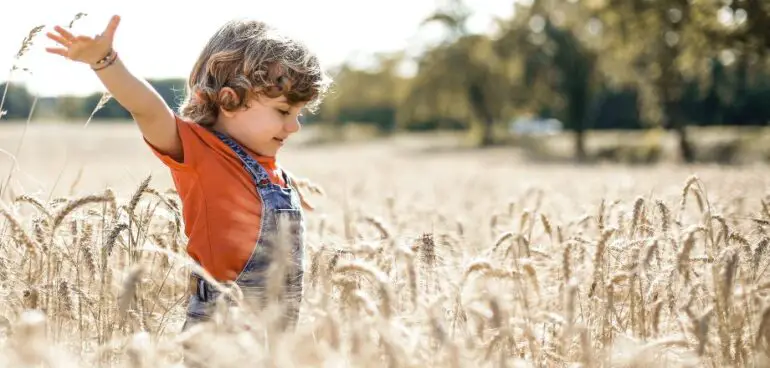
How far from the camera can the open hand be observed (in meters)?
2.49

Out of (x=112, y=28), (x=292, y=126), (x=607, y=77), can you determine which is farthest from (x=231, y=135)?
(x=607, y=77)

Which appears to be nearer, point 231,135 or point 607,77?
point 231,135

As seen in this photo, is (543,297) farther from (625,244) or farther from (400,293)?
(400,293)

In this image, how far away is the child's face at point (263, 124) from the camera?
9.75 feet

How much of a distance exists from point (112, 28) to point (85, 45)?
10cm

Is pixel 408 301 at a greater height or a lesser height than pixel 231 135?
lesser

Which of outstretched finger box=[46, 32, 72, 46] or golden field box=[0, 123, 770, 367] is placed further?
outstretched finger box=[46, 32, 72, 46]

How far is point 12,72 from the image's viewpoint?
116 inches

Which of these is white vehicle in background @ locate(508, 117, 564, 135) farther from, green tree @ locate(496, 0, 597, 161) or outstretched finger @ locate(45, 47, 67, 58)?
outstretched finger @ locate(45, 47, 67, 58)

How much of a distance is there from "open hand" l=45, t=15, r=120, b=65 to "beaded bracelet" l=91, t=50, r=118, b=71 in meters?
0.01

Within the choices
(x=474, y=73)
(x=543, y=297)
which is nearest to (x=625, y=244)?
(x=543, y=297)

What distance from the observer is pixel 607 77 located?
115ft

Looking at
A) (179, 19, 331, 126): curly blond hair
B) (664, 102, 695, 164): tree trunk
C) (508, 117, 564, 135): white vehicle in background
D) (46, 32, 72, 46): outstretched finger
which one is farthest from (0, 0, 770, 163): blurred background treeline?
(508, 117, 564, 135): white vehicle in background

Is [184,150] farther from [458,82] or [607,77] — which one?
[458,82]
